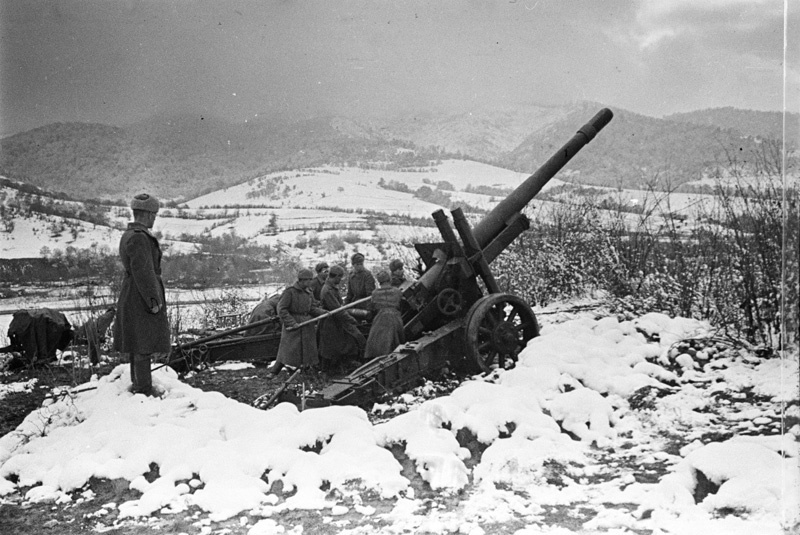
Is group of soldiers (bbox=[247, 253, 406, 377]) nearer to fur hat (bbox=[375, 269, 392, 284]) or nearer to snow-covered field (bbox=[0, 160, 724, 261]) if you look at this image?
fur hat (bbox=[375, 269, 392, 284])

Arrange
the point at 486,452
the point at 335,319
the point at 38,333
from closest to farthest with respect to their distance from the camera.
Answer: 1. the point at 486,452
2. the point at 38,333
3. the point at 335,319

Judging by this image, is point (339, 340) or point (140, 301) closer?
point (140, 301)

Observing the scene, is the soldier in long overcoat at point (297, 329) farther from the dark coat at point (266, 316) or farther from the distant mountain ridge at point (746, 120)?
the distant mountain ridge at point (746, 120)

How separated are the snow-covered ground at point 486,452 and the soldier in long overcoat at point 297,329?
1.59 metres

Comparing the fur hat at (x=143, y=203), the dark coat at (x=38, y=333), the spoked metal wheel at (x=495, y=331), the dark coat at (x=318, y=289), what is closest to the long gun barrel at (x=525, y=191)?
the spoked metal wheel at (x=495, y=331)

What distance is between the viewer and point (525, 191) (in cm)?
746

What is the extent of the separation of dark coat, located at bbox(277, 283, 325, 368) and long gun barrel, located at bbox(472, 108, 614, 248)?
2.12 metres

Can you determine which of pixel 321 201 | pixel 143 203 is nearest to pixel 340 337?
pixel 143 203

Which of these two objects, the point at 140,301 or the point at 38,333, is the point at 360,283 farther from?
the point at 38,333

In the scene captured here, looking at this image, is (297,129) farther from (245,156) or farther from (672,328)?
(672,328)

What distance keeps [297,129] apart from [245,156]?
2.81m

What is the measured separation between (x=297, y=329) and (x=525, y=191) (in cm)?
305

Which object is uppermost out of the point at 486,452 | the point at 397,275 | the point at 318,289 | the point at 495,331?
the point at 397,275

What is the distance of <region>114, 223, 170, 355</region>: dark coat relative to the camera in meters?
5.44
